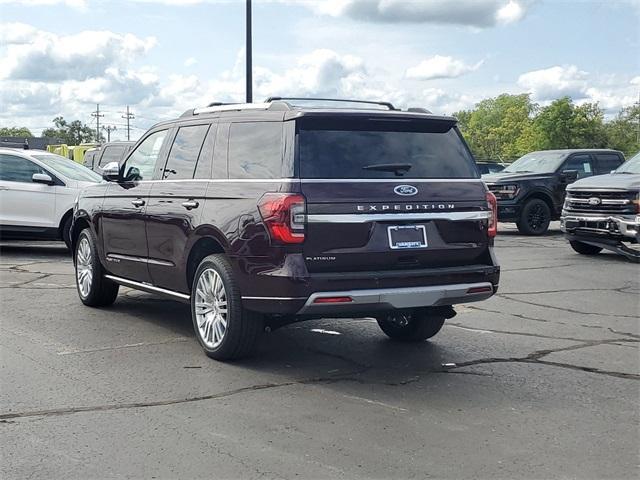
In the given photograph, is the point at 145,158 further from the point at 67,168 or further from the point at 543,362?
the point at 67,168

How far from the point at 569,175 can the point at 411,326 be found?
11.9 metres

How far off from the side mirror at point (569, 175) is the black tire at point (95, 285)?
39.0ft

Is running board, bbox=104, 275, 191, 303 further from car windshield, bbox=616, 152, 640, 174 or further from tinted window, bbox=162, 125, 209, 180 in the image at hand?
car windshield, bbox=616, 152, 640, 174

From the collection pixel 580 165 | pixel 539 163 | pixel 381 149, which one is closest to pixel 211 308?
pixel 381 149

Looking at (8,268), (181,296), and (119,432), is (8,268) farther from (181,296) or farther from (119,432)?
(119,432)

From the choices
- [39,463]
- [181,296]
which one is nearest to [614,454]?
[39,463]

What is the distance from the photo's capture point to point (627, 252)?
1282 centimetres

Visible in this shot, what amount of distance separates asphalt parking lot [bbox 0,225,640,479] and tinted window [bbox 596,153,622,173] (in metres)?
11.1

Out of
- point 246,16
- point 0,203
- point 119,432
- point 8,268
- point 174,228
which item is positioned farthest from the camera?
point 246,16

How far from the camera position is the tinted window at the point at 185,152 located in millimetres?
6934

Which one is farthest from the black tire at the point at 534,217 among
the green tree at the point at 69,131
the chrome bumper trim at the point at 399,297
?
the green tree at the point at 69,131

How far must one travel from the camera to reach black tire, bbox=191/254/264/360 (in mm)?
5973

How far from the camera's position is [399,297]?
5.74 m

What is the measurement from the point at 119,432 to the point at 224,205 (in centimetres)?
207
